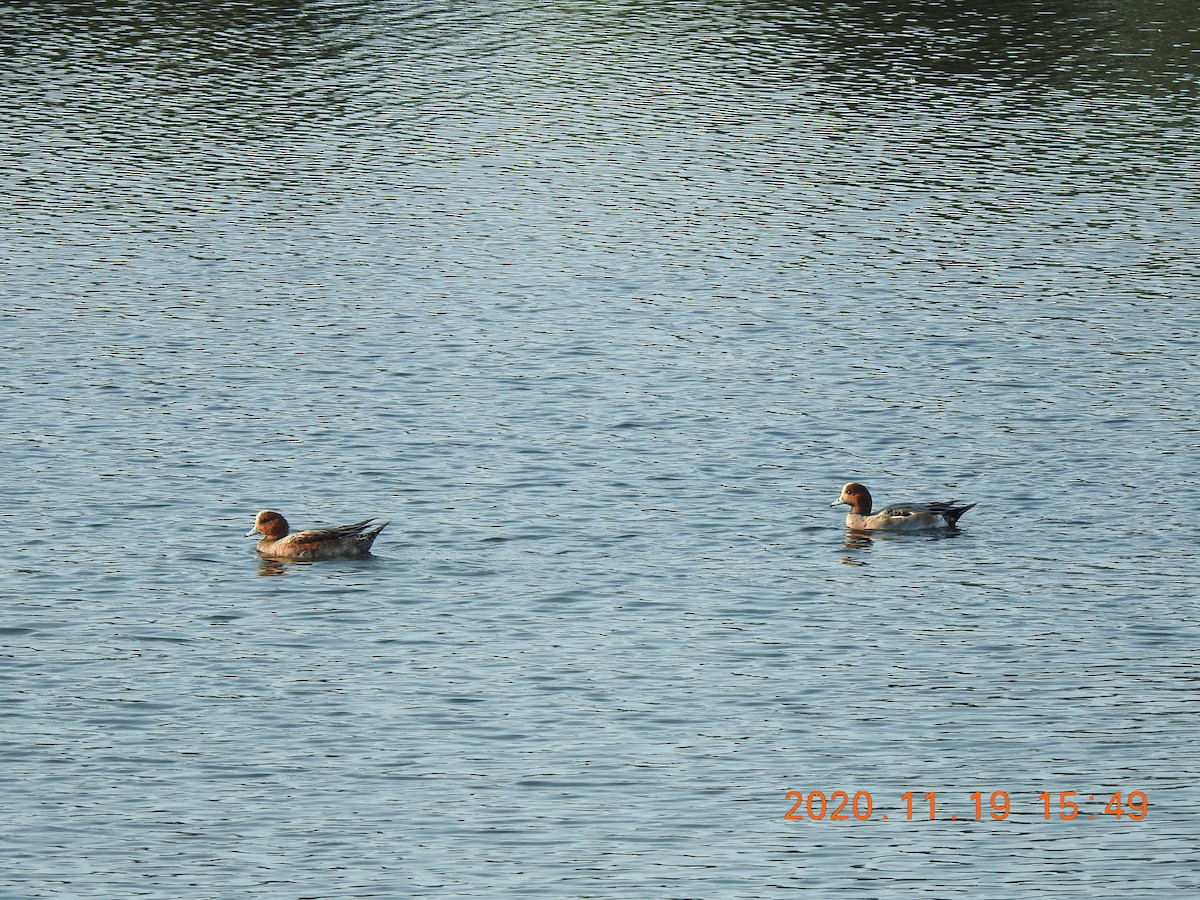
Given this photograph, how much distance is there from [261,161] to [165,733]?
135 ft

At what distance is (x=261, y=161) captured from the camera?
66750 millimetres

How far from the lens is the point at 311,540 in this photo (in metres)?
34.7

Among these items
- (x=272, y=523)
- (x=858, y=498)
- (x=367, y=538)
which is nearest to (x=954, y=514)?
(x=858, y=498)

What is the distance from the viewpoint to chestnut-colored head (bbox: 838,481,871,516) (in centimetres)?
3666

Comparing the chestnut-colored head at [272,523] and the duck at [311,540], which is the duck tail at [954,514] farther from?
the chestnut-colored head at [272,523]

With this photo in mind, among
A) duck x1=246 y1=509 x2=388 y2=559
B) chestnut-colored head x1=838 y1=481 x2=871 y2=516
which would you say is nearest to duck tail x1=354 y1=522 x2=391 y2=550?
duck x1=246 y1=509 x2=388 y2=559

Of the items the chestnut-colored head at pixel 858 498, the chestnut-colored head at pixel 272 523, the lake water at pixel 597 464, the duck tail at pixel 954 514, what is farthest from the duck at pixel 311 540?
the duck tail at pixel 954 514

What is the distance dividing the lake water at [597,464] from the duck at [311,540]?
0.39m

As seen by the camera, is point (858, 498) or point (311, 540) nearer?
point (311, 540)

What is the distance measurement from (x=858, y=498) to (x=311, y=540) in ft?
29.6

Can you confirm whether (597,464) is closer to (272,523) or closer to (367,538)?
(367,538)

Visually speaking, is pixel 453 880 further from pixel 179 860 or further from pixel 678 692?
pixel 678 692

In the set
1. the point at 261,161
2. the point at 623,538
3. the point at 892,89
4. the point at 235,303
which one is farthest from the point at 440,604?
the point at 892,89

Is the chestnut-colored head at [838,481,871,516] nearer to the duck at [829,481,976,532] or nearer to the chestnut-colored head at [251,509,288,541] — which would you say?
the duck at [829,481,976,532]
